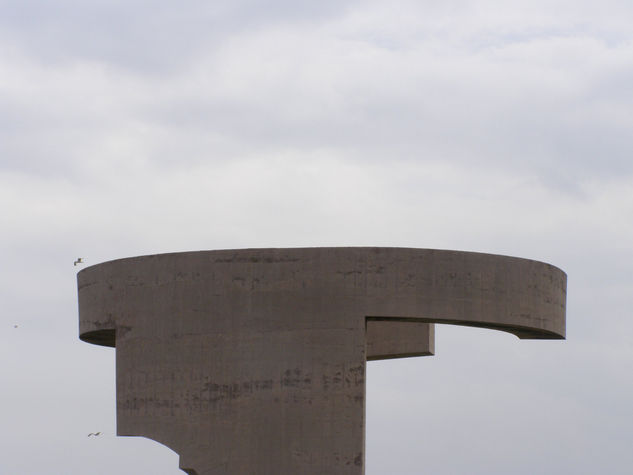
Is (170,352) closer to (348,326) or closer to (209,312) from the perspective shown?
(209,312)

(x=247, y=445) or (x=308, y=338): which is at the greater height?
(x=308, y=338)

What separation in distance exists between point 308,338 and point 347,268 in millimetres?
1036

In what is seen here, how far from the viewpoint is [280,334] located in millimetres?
19453

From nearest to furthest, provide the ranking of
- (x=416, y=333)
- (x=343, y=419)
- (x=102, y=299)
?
(x=343, y=419), (x=102, y=299), (x=416, y=333)

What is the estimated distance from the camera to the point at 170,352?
1995 cm

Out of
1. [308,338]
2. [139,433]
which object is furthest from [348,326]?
[139,433]

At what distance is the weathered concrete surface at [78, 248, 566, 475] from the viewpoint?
19.3 meters

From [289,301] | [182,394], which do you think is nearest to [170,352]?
[182,394]

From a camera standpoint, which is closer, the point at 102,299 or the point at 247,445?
the point at 247,445

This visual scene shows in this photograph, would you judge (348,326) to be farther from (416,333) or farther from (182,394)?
(416,333)

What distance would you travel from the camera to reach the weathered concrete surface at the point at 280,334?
1927 centimetres

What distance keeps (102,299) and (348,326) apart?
3.76m

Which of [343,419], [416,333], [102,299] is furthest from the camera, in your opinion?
[416,333]

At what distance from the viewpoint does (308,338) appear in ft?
63.6
